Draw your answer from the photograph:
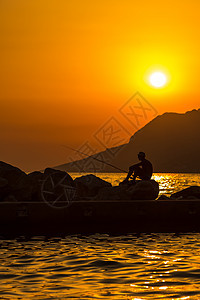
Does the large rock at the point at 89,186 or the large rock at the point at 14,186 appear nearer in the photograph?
the large rock at the point at 14,186

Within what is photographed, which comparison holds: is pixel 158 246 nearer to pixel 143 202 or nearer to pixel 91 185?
pixel 143 202

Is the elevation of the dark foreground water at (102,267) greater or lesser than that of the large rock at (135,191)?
lesser

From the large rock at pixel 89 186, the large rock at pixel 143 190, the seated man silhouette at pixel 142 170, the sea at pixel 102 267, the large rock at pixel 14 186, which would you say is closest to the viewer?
the sea at pixel 102 267

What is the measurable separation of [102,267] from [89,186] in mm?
11605

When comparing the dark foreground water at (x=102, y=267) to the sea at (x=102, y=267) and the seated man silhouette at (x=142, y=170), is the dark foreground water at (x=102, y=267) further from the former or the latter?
the seated man silhouette at (x=142, y=170)

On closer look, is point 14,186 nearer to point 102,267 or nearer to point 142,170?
point 142,170

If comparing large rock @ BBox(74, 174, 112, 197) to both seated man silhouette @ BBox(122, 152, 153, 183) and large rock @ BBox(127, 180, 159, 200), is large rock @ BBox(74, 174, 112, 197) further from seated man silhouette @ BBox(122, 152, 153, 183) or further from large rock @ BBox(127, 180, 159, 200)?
seated man silhouette @ BBox(122, 152, 153, 183)

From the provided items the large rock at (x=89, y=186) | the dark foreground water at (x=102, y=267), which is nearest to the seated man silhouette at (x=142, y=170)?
the large rock at (x=89, y=186)

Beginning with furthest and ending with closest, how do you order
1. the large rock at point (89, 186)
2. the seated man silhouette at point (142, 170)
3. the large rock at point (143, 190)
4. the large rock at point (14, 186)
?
the large rock at point (89, 186)
the large rock at point (14, 186)
the seated man silhouette at point (142, 170)
the large rock at point (143, 190)

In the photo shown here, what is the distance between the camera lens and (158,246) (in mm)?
16406

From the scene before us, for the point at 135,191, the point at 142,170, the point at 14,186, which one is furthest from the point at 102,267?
the point at 14,186

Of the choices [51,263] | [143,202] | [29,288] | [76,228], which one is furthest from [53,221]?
[29,288]

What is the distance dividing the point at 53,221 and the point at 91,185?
504 centimetres

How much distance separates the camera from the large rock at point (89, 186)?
23.5 m
